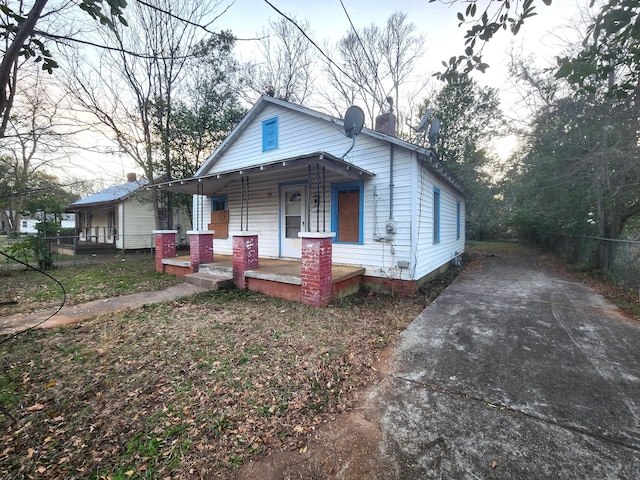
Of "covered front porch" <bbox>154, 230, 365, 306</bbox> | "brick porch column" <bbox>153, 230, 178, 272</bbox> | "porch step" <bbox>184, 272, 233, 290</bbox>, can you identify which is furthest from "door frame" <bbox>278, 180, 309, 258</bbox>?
"brick porch column" <bbox>153, 230, 178, 272</bbox>

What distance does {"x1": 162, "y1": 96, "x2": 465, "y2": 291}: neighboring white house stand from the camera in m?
6.12

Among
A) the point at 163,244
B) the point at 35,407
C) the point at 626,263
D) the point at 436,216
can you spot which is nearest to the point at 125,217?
the point at 163,244

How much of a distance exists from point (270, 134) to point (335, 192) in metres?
3.16

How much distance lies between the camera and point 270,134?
8.48 metres

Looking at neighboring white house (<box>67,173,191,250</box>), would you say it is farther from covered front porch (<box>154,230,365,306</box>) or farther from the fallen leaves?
the fallen leaves

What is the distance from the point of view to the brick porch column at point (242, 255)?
242 inches

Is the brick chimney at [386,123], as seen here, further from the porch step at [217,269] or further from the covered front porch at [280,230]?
the porch step at [217,269]

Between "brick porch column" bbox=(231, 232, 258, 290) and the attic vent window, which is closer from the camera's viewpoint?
"brick porch column" bbox=(231, 232, 258, 290)

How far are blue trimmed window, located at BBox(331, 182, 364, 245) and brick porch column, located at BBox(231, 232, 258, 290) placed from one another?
210cm

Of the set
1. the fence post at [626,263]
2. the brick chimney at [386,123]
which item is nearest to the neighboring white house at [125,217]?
the brick chimney at [386,123]

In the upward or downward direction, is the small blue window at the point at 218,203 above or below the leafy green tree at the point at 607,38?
below

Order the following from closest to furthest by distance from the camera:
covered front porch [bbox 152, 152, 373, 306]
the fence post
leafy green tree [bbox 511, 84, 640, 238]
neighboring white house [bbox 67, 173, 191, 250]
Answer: covered front porch [bbox 152, 152, 373, 306] < leafy green tree [bbox 511, 84, 640, 238] < the fence post < neighboring white house [bbox 67, 173, 191, 250]

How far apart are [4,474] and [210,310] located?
316 cm

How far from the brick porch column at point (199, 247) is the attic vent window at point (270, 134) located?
10.8 ft
